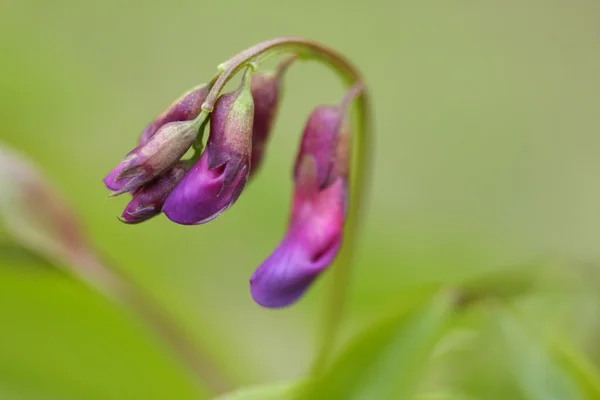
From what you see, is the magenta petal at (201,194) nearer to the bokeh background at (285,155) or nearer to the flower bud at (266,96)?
the flower bud at (266,96)

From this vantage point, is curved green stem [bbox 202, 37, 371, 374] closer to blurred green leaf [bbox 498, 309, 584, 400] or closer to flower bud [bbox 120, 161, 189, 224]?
flower bud [bbox 120, 161, 189, 224]

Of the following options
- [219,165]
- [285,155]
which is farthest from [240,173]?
[285,155]

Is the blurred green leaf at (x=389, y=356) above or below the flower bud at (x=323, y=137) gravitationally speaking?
below

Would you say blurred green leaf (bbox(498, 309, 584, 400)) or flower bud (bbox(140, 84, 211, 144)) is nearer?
flower bud (bbox(140, 84, 211, 144))

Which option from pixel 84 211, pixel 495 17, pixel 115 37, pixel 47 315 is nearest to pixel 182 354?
pixel 47 315

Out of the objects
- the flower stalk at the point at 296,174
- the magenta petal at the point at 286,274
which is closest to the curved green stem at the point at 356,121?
the flower stalk at the point at 296,174

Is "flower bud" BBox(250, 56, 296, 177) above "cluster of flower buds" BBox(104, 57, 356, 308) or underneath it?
above

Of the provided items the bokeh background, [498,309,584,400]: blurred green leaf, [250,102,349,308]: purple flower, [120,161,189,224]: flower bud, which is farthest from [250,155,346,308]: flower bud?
the bokeh background

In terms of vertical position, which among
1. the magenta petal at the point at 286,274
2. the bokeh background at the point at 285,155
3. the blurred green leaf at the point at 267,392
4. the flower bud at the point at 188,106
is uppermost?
the bokeh background at the point at 285,155
